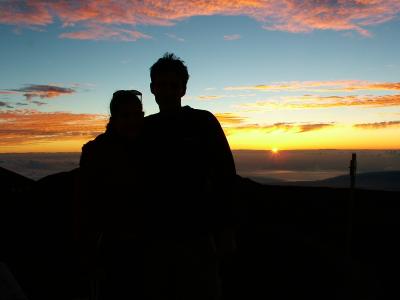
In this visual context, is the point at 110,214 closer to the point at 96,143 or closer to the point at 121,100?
the point at 96,143

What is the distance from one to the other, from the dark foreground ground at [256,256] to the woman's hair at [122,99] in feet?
16.6

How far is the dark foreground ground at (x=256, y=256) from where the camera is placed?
11.0 meters

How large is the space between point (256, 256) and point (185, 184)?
37.7ft

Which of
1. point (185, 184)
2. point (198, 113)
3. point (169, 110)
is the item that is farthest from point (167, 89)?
point (185, 184)

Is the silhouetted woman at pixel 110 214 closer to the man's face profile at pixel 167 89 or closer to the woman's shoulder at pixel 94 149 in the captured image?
the woman's shoulder at pixel 94 149

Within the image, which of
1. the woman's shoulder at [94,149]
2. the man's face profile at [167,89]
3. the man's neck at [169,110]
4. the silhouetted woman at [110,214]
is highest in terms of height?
the man's face profile at [167,89]

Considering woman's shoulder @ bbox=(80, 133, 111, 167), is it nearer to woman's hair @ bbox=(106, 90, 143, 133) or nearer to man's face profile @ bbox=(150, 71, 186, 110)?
woman's hair @ bbox=(106, 90, 143, 133)

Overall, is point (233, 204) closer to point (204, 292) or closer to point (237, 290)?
point (204, 292)

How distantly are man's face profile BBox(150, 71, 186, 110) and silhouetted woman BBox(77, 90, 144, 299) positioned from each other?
1.02 feet

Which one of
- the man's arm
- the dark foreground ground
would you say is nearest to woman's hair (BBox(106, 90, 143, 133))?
the man's arm

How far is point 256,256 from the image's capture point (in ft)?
44.7

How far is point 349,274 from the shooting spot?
13.2 metres

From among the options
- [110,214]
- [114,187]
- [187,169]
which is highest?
[187,169]

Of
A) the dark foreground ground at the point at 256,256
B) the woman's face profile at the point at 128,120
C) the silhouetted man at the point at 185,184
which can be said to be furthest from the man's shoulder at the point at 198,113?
the dark foreground ground at the point at 256,256
